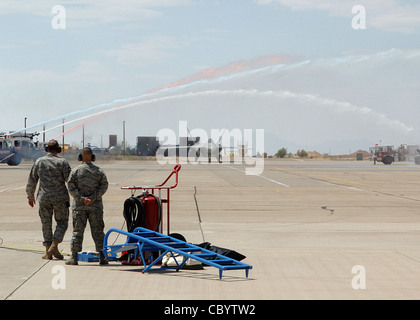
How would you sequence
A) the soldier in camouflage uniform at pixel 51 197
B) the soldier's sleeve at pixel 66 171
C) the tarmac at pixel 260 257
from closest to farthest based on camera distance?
the tarmac at pixel 260 257 → the soldier in camouflage uniform at pixel 51 197 → the soldier's sleeve at pixel 66 171

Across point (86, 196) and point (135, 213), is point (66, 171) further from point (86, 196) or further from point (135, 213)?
point (135, 213)

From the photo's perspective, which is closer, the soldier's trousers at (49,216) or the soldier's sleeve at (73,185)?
the soldier's sleeve at (73,185)

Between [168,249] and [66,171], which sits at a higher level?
[66,171]

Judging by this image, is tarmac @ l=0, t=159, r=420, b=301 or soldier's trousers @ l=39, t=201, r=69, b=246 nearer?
tarmac @ l=0, t=159, r=420, b=301

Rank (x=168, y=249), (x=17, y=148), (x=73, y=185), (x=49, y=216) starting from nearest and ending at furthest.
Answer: (x=168, y=249) → (x=73, y=185) → (x=49, y=216) → (x=17, y=148)

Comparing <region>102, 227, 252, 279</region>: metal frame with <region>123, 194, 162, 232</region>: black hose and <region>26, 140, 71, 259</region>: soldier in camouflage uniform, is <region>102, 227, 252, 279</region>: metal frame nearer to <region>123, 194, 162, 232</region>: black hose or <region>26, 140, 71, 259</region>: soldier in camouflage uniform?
<region>123, 194, 162, 232</region>: black hose

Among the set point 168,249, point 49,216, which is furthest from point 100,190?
point 168,249

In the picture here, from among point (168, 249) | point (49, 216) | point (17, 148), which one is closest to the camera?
point (168, 249)

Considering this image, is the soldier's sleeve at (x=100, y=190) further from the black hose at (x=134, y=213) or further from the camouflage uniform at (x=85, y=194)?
the black hose at (x=134, y=213)

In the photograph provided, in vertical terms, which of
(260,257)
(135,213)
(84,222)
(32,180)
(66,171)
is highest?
(66,171)

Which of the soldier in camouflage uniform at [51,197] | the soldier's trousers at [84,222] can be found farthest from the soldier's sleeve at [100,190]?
the soldier in camouflage uniform at [51,197]

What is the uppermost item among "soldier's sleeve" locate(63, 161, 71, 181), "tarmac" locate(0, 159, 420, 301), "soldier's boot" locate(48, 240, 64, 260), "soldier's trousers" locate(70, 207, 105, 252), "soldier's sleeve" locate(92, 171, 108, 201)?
"soldier's sleeve" locate(63, 161, 71, 181)

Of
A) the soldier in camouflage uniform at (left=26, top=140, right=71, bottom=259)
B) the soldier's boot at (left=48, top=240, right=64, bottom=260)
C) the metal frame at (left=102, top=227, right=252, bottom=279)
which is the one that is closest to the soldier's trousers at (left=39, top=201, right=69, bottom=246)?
the soldier in camouflage uniform at (left=26, top=140, right=71, bottom=259)
